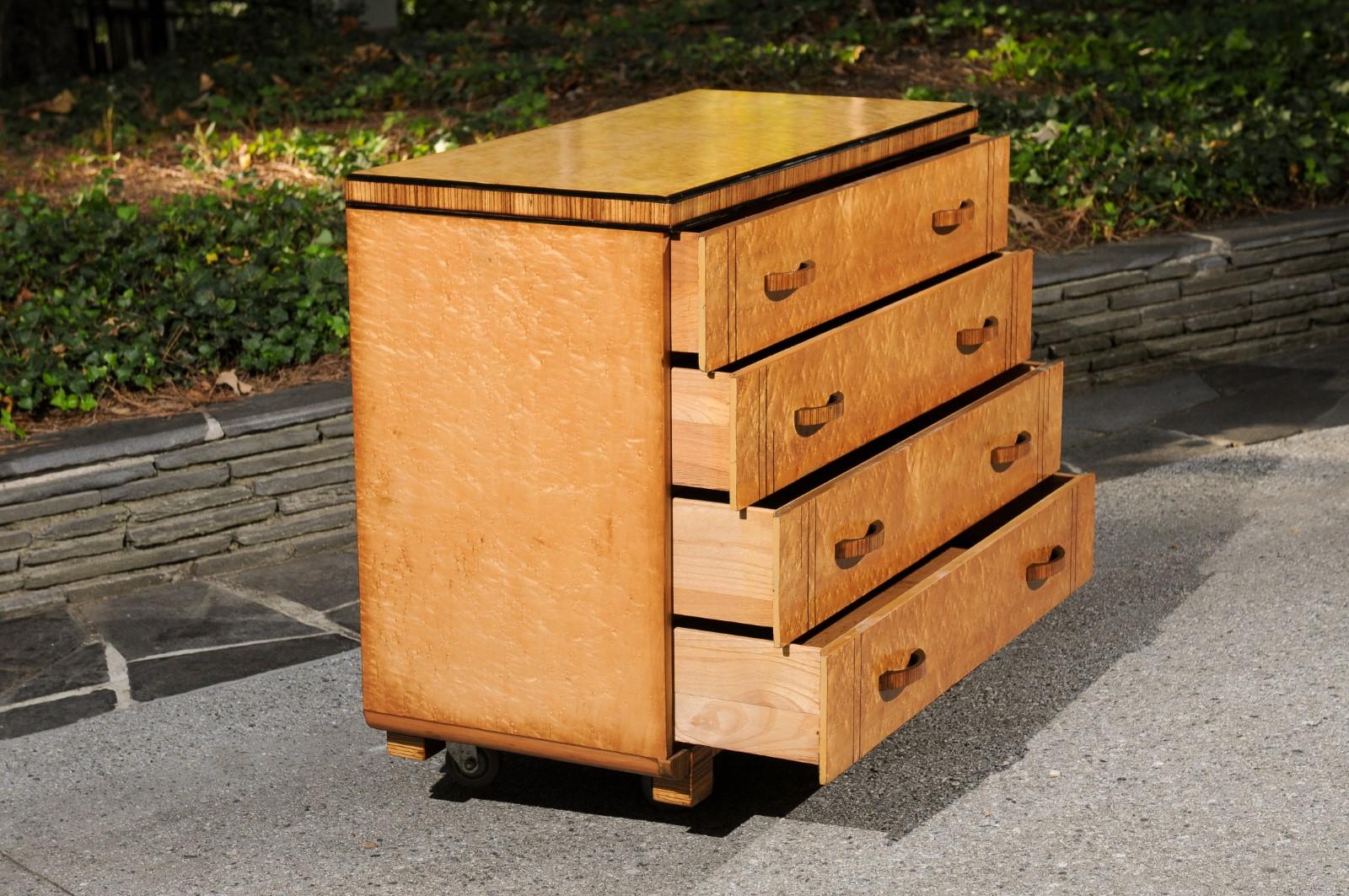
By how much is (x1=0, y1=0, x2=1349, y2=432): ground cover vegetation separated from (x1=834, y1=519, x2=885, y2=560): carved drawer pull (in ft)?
7.97

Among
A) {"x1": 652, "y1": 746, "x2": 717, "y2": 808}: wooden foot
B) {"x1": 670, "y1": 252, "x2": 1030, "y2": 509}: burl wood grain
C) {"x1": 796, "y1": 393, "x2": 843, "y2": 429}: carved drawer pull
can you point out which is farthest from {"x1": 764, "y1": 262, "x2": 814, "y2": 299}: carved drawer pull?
{"x1": 652, "y1": 746, "x2": 717, "y2": 808}: wooden foot

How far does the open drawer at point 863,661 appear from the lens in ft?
10.6

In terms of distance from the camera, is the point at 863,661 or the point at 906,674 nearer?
the point at 863,661

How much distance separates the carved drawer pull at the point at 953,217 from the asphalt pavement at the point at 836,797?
110cm

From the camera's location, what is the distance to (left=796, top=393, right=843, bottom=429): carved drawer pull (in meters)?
3.32

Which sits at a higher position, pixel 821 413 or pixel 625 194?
pixel 625 194

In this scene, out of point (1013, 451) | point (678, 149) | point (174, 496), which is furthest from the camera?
point (174, 496)

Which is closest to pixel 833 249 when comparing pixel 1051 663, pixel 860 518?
pixel 860 518

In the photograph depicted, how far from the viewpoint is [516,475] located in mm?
3289

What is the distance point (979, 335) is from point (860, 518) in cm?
72

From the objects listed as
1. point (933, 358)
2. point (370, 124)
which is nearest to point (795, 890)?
point (933, 358)

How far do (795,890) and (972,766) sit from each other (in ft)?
2.16

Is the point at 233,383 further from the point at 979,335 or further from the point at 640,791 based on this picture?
the point at 979,335

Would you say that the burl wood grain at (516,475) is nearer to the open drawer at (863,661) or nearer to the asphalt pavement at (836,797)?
the open drawer at (863,661)
